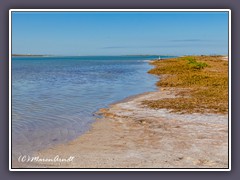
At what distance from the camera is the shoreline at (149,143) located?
8.55 meters

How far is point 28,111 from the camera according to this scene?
47.1ft

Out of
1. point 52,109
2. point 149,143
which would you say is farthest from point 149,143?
point 52,109

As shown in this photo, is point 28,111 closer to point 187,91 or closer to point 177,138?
point 177,138

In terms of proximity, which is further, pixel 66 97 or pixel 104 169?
pixel 66 97

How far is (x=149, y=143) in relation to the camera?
10.2m

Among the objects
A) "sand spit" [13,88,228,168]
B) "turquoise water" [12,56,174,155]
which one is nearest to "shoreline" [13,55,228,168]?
"sand spit" [13,88,228,168]

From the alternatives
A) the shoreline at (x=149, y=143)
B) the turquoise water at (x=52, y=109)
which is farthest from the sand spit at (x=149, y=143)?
the turquoise water at (x=52, y=109)

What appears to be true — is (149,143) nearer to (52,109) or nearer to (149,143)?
(149,143)

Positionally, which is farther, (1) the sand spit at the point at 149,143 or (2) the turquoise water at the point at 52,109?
(2) the turquoise water at the point at 52,109

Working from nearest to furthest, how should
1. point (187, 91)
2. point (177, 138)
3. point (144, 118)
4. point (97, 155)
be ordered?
point (97, 155), point (177, 138), point (144, 118), point (187, 91)

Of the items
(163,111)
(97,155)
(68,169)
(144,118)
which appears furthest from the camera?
(163,111)

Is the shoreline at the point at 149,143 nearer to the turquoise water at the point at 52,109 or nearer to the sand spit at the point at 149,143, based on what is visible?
the sand spit at the point at 149,143

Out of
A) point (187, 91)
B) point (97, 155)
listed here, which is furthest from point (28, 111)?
point (187, 91)
